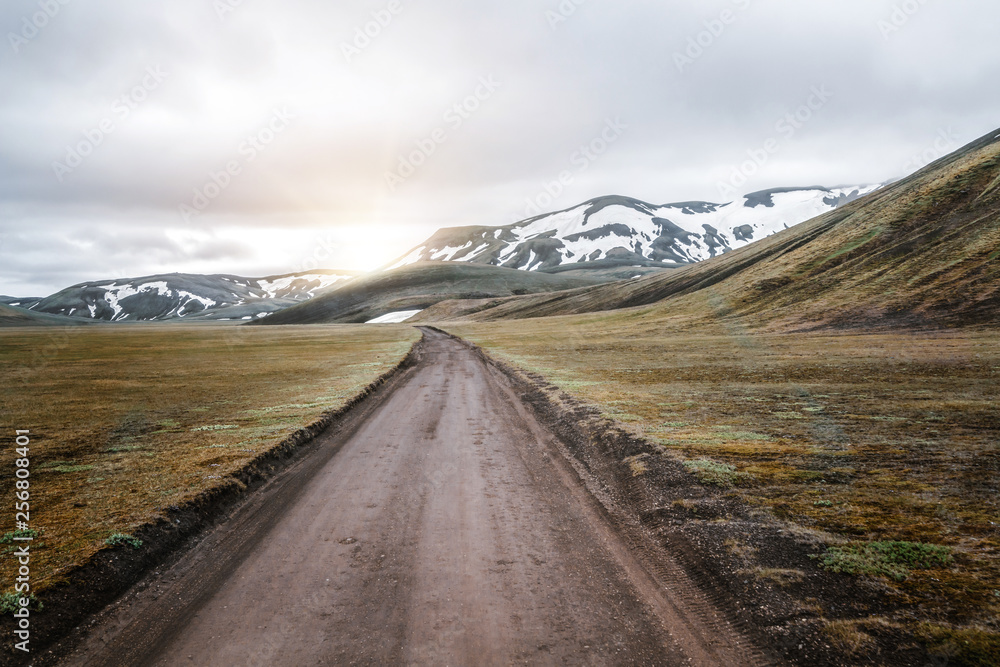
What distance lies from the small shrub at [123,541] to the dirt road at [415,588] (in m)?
0.90

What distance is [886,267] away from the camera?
7150cm

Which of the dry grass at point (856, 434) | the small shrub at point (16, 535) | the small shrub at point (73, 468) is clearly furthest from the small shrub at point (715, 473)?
the small shrub at point (73, 468)

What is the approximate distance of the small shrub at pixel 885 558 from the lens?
7.06 meters

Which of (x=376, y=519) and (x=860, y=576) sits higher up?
(x=376, y=519)

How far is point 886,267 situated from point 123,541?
92.1 m

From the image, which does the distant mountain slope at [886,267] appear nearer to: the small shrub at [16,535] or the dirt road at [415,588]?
the dirt road at [415,588]

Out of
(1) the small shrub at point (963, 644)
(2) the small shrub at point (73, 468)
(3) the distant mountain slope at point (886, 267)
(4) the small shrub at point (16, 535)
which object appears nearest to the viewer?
(1) the small shrub at point (963, 644)

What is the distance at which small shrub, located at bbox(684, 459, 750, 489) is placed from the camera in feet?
34.9

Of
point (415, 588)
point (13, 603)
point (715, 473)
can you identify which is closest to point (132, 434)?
point (13, 603)

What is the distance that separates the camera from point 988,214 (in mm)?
70000

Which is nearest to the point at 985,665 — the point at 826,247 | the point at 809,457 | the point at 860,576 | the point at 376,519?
the point at 860,576

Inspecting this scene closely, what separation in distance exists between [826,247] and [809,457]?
96350 millimetres

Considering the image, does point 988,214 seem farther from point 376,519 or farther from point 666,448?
point 376,519

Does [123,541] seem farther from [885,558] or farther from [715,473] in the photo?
[885,558]
